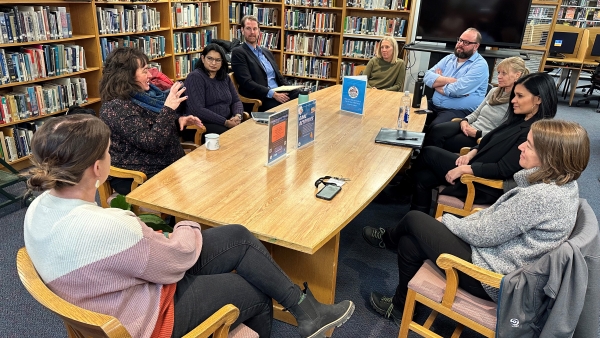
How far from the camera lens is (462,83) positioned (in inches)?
143

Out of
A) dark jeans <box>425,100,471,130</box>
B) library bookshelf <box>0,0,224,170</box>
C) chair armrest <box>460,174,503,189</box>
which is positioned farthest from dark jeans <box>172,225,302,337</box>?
library bookshelf <box>0,0,224,170</box>

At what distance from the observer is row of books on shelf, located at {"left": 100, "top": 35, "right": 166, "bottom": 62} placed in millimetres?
4137

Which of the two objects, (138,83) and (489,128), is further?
(489,128)

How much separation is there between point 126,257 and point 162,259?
0.12 metres

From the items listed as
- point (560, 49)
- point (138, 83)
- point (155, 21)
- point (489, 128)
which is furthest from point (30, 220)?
point (560, 49)

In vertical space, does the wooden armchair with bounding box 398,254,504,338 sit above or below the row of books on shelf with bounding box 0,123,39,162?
above

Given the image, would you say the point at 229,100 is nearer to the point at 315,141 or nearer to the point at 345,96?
the point at 345,96

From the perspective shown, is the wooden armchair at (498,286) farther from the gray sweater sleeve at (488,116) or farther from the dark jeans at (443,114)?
the dark jeans at (443,114)

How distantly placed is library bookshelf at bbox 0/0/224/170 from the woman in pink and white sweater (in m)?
2.62

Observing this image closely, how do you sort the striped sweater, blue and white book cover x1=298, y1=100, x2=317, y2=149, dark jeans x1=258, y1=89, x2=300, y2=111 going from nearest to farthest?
the striped sweater < blue and white book cover x1=298, y1=100, x2=317, y2=149 < dark jeans x1=258, y1=89, x2=300, y2=111

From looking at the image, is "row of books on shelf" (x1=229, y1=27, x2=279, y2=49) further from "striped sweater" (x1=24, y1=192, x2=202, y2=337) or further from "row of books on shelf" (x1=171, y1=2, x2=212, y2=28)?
"striped sweater" (x1=24, y1=192, x2=202, y2=337)

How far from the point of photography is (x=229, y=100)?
3545mm

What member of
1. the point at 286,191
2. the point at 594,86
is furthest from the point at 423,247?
the point at 594,86

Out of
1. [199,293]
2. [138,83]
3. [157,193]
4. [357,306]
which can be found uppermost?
[138,83]
